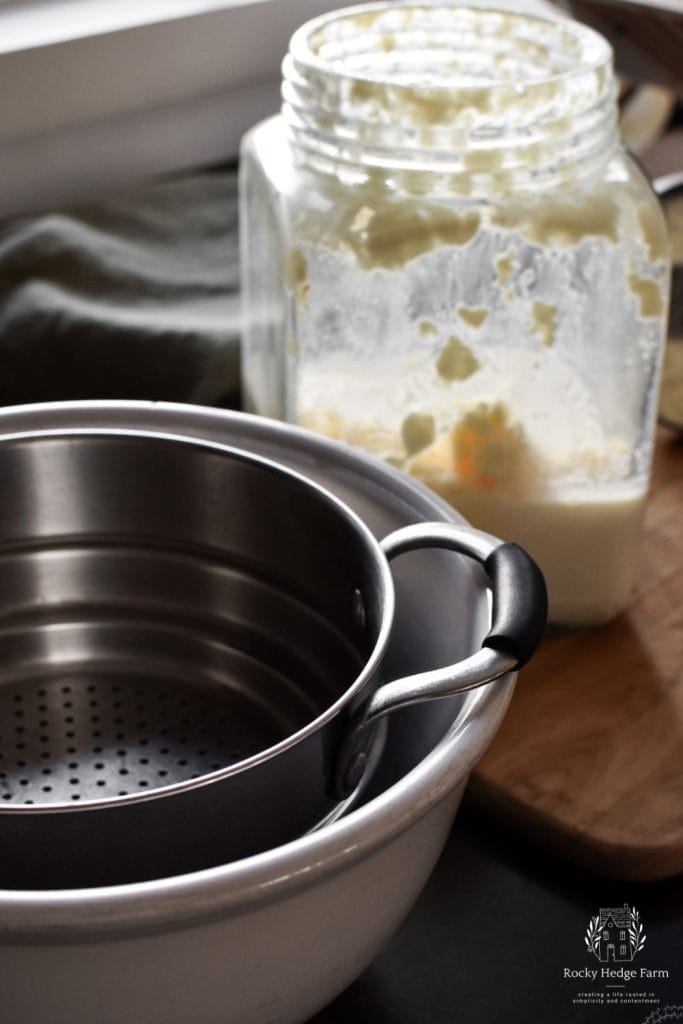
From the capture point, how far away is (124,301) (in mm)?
779

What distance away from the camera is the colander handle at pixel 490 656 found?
0.39 meters

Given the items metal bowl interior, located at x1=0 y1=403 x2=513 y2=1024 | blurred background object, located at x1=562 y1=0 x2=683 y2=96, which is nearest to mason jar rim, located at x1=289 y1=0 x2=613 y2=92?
blurred background object, located at x1=562 y1=0 x2=683 y2=96

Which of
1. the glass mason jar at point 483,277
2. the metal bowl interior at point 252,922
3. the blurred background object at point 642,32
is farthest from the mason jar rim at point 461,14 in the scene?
the metal bowl interior at point 252,922

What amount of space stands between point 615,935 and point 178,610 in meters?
0.21

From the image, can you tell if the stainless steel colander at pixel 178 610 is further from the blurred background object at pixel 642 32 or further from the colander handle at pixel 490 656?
the blurred background object at pixel 642 32

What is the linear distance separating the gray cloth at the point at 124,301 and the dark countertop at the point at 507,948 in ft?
1.03

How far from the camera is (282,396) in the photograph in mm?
621

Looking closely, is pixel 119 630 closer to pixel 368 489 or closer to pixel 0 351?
pixel 368 489

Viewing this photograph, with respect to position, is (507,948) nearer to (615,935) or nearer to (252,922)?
(615,935)

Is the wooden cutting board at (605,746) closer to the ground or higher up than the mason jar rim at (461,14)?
closer to the ground

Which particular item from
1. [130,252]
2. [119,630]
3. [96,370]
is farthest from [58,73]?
[119,630]

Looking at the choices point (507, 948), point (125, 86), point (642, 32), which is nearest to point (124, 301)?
point (125, 86)

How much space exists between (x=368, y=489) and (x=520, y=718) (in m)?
0.13
